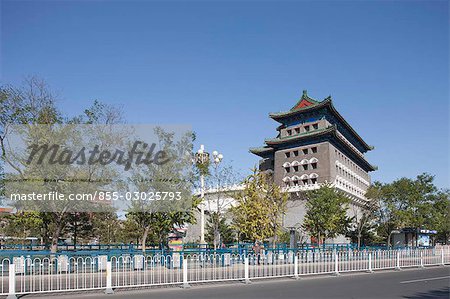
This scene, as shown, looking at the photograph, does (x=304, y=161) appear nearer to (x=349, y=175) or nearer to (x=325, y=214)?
(x=349, y=175)

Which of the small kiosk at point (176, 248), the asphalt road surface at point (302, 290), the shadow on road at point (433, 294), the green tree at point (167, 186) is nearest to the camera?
the shadow on road at point (433, 294)

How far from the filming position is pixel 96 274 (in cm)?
1495

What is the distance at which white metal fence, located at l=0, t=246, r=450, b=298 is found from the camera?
1278 cm

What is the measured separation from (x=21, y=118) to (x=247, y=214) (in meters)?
14.4

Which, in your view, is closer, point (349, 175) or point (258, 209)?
point (258, 209)

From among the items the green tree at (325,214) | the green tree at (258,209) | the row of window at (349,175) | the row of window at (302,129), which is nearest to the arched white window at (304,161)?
the row of window at (302,129)

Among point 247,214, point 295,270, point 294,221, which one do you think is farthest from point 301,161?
point 295,270

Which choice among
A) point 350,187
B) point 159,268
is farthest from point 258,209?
point 350,187

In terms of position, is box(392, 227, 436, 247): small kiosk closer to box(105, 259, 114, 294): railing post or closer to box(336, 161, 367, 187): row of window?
box(336, 161, 367, 187): row of window

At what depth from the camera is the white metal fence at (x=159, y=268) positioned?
12777mm

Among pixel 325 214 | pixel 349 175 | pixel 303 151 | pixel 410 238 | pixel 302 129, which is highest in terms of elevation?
pixel 302 129

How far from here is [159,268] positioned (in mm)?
14398

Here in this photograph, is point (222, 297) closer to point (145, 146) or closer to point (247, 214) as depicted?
point (145, 146)

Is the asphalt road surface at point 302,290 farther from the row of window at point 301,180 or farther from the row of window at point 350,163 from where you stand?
the row of window at point 350,163
